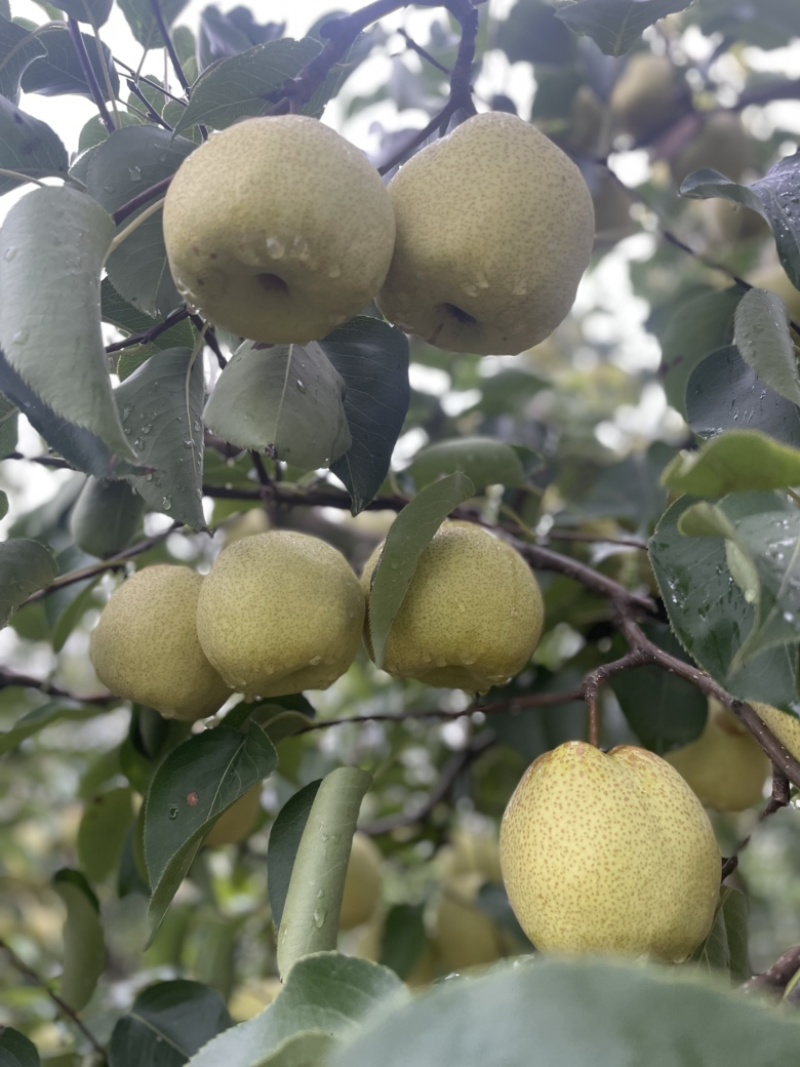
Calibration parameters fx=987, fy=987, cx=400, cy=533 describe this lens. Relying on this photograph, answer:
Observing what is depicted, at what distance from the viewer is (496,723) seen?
5.33 feet

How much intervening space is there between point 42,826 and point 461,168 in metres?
3.33

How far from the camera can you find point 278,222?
77cm

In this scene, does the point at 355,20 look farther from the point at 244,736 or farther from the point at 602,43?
the point at 244,736

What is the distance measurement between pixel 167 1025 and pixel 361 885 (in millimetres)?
673

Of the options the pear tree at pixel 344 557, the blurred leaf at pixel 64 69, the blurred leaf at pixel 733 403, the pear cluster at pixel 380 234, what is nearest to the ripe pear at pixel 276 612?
the pear tree at pixel 344 557

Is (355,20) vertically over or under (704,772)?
over

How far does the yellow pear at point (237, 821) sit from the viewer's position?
1.46 metres

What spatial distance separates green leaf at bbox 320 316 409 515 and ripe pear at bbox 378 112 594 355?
0.45 ft

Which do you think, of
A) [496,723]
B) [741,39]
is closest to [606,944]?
[496,723]

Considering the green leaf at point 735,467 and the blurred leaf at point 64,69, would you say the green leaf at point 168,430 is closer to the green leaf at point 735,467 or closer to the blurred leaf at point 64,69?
the blurred leaf at point 64,69

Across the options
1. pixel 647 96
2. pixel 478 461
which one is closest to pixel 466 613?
pixel 478 461

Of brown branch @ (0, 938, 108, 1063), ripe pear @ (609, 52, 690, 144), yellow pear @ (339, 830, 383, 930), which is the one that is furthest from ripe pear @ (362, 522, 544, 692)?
ripe pear @ (609, 52, 690, 144)

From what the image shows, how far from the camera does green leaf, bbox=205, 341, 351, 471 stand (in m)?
0.95

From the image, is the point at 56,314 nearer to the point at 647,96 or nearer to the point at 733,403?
the point at 733,403
